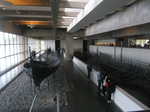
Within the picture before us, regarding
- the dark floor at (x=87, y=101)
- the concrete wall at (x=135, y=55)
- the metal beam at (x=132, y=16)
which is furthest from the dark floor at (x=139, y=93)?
the metal beam at (x=132, y=16)

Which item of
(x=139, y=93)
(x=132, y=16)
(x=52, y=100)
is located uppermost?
(x=132, y=16)

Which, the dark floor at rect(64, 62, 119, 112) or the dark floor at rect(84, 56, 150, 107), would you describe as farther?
the dark floor at rect(64, 62, 119, 112)


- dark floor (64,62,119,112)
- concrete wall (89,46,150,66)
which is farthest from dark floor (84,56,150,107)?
concrete wall (89,46,150,66)

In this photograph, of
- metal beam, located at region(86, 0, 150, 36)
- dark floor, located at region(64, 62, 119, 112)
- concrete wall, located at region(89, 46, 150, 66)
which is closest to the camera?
metal beam, located at region(86, 0, 150, 36)

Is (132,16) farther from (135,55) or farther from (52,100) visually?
(52,100)

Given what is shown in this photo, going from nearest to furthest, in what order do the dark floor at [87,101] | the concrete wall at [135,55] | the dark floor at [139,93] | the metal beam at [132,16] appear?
the metal beam at [132,16]
the dark floor at [139,93]
the dark floor at [87,101]
the concrete wall at [135,55]

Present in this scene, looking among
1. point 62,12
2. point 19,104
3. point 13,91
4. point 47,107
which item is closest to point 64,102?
point 47,107

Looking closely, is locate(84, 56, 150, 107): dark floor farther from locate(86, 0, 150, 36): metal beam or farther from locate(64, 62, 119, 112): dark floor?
locate(86, 0, 150, 36): metal beam

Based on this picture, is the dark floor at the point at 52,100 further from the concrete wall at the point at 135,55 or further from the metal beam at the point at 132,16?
the metal beam at the point at 132,16

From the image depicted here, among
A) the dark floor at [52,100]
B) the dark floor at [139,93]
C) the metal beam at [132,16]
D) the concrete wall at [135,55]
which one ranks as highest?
the metal beam at [132,16]

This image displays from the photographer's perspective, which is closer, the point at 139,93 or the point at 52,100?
the point at 139,93

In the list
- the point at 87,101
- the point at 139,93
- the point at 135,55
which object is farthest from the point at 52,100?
the point at 135,55

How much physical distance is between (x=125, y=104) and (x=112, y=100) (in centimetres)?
87

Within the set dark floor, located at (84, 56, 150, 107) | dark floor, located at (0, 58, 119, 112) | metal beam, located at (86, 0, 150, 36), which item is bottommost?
dark floor, located at (0, 58, 119, 112)
